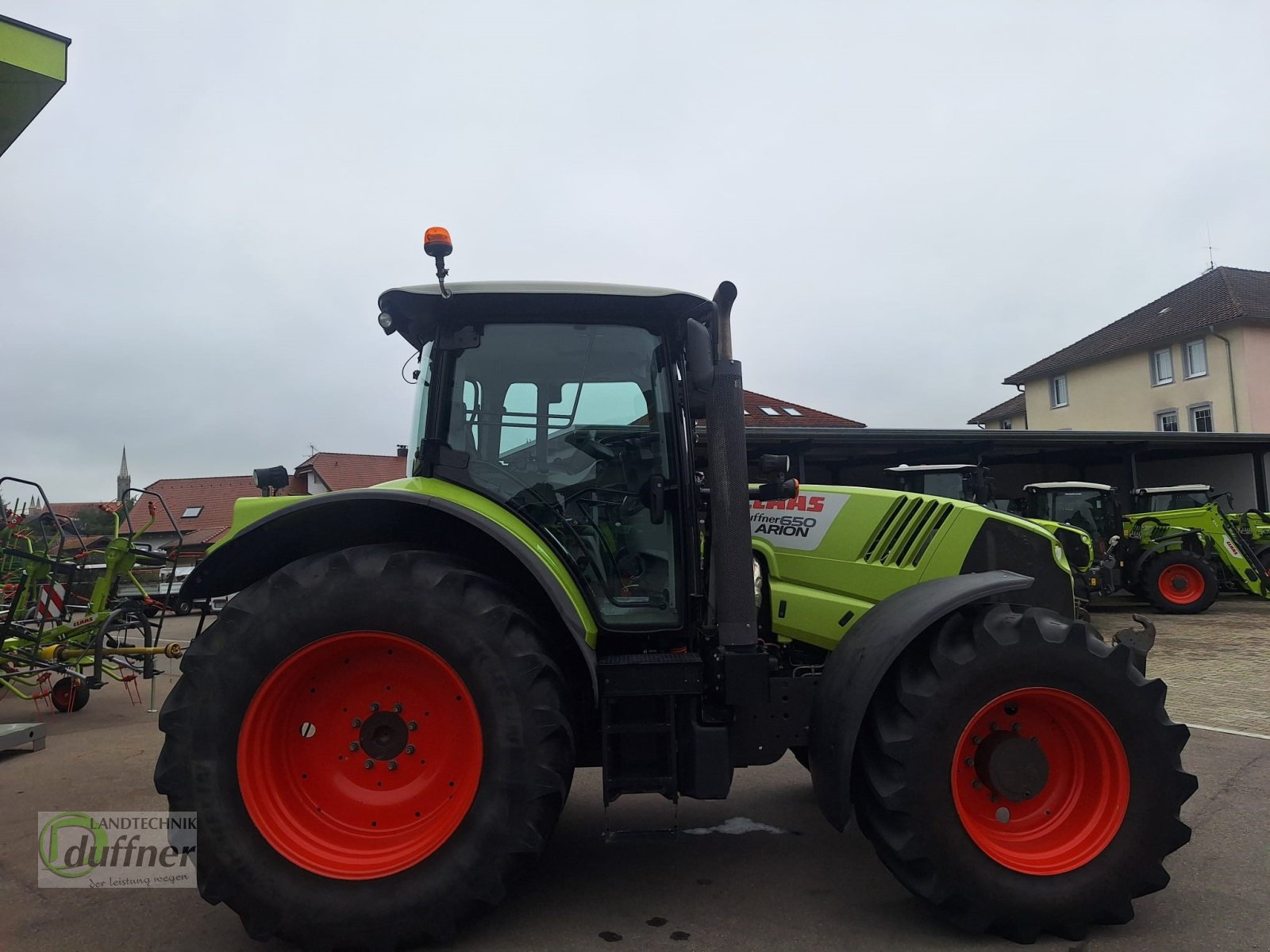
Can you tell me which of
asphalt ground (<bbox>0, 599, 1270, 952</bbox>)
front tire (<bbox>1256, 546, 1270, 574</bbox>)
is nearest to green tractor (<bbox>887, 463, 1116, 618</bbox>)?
front tire (<bbox>1256, 546, 1270, 574</bbox>)

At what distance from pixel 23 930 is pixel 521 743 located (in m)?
1.96

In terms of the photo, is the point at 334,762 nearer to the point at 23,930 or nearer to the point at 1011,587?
the point at 23,930

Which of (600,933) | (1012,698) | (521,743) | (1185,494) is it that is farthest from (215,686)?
(1185,494)

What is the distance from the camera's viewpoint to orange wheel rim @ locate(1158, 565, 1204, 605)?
14039 mm

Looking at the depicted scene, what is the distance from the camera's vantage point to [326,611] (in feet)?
9.00

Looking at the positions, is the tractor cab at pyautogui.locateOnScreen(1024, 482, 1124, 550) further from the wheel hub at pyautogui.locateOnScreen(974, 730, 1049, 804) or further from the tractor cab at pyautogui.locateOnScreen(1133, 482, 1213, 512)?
the wheel hub at pyautogui.locateOnScreen(974, 730, 1049, 804)

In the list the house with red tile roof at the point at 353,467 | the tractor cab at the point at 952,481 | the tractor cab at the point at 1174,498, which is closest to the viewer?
the tractor cab at the point at 952,481

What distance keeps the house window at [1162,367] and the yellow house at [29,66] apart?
1334 inches

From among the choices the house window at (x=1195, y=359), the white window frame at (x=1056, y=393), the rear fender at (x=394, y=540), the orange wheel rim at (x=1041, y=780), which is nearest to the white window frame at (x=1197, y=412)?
the house window at (x=1195, y=359)

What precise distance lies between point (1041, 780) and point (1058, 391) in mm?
36496

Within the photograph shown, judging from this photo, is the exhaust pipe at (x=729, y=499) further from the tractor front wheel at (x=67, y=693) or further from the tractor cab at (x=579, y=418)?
the tractor front wheel at (x=67, y=693)

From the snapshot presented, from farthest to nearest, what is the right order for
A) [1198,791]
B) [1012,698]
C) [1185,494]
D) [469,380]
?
[1185,494], [1198,791], [469,380], [1012,698]

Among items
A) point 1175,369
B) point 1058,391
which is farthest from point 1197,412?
point 1058,391

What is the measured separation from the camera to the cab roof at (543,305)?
316cm
